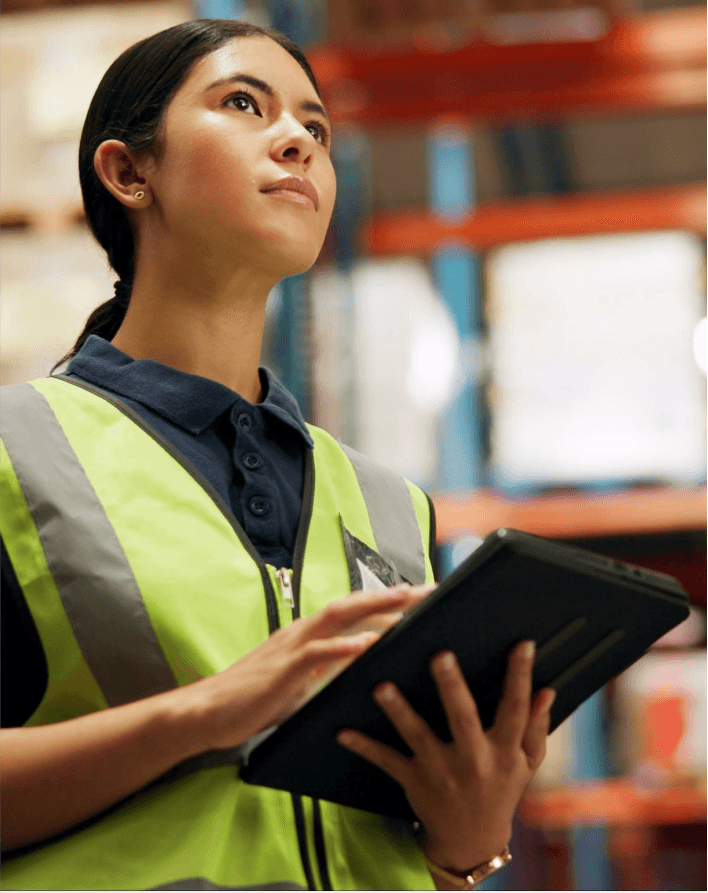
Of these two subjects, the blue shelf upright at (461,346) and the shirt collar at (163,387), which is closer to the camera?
the shirt collar at (163,387)

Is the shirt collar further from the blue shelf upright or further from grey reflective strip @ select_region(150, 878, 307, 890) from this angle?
the blue shelf upright

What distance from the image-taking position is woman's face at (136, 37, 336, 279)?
45.8 inches

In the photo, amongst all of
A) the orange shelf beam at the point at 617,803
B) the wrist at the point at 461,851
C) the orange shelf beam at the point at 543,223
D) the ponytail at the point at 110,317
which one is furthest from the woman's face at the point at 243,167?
the orange shelf beam at the point at 617,803

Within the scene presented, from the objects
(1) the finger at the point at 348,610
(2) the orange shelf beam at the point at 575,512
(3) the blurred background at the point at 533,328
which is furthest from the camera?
(2) the orange shelf beam at the point at 575,512

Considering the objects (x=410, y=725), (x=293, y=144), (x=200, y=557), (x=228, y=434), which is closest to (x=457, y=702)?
(x=410, y=725)

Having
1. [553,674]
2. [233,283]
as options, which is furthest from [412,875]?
[233,283]

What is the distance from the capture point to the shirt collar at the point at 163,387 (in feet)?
3.77

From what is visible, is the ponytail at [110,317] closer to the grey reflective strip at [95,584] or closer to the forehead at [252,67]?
the forehead at [252,67]

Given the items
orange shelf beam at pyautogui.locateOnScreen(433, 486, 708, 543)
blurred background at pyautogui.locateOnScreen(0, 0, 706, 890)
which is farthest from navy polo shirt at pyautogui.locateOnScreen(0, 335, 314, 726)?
orange shelf beam at pyautogui.locateOnScreen(433, 486, 708, 543)

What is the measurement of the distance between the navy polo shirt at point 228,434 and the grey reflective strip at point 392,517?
0.31ft

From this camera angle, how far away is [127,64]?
4.34 feet

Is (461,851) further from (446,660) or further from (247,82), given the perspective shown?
(247,82)

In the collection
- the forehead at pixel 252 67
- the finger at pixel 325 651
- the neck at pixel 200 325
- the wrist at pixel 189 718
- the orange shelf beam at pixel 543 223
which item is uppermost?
the orange shelf beam at pixel 543 223

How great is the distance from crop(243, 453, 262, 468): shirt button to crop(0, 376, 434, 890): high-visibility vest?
0.07 m
